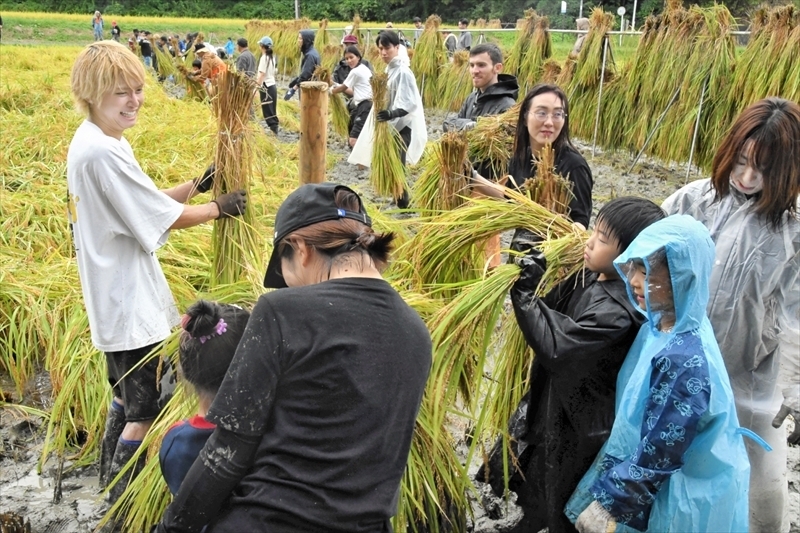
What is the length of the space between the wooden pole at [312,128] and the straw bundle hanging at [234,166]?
174mm

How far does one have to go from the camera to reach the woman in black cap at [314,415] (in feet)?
3.71

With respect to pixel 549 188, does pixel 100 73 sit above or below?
above

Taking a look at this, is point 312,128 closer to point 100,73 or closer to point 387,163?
point 100,73

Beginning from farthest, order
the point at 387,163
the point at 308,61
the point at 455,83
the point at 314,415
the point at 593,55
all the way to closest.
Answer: the point at 455,83
the point at 308,61
the point at 593,55
the point at 387,163
the point at 314,415

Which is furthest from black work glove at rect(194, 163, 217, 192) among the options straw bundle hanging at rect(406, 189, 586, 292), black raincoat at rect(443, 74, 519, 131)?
black raincoat at rect(443, 74, 519, 131)

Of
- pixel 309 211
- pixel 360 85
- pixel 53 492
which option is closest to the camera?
pixel 309 211

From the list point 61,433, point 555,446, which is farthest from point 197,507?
point 61,433

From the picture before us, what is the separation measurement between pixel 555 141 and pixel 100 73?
5.10ft

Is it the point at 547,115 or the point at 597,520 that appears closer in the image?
the point at 597,520

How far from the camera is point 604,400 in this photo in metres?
1.81

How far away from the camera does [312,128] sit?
94.6 inches

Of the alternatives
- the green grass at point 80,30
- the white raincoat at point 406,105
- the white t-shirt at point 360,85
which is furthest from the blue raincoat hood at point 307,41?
the green grass at point 80,30

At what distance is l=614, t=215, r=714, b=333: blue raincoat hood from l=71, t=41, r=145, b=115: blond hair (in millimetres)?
1410

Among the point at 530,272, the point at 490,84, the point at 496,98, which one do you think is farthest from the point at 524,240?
the point at 490,84
